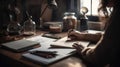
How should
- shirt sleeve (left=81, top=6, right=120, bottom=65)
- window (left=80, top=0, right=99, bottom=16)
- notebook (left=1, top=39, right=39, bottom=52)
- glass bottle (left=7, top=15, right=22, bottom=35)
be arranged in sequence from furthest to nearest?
window (left=80, top=0, right=99, bottom=16), glass bottle (left=7, top=15, right=22, bottom=35), notebook (left=1, top=39, right=39, bottom=52), shirt sleeve (left=81, top=6, right=120, bottom=65)

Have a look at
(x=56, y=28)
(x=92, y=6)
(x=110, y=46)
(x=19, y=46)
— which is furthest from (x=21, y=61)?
(x=92, y=6)

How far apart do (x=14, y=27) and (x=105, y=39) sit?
1.08 meters

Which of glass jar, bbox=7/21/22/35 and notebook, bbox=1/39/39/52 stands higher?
glass jar, bbox=7/21/22/35

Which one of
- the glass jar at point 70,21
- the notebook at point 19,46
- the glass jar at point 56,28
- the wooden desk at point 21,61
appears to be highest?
the glass jar at point 70,21

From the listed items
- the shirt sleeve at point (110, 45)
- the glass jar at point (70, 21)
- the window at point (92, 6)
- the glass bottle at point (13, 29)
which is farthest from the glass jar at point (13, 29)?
the shirt sleeve at point (110, 45)

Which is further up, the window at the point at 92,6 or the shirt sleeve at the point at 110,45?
the window at the point at 92,6

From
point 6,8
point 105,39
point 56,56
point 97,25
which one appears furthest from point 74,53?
point 6,8

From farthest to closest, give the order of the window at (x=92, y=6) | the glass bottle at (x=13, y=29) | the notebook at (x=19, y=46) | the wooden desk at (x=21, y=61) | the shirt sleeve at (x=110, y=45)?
the window at (x=92, y=6) < the glass bottle at (x=13, y=29) < the notebook at (x=19, y=46) < the wooden desk at (x=21, y=61) < the shirt sleeve at (x=110, y=45)

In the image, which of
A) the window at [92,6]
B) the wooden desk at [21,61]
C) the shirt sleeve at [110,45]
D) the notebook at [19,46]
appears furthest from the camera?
the window at [92,6]

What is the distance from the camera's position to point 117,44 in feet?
2.71

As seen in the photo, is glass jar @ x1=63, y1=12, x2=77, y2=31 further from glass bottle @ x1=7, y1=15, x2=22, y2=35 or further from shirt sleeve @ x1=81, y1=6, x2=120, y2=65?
shirt sleeve @ x1=81, y1=6, x2=120, y2=65

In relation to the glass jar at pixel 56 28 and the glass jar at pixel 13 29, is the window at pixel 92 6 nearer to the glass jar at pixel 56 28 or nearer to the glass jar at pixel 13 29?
the glass jar at pixel 56 28

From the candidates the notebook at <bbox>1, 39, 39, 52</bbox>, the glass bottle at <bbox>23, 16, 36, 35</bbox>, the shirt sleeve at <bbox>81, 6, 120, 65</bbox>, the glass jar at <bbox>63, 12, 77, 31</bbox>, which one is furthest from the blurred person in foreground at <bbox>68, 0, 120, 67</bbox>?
the glass bottle at <bbox>23, 16, 36, 35</bbox>

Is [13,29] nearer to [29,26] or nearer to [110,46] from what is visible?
[29,26]
